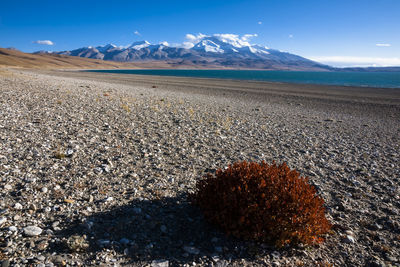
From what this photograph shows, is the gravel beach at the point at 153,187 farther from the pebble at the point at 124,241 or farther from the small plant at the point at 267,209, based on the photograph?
the small plant at the point at 267,209

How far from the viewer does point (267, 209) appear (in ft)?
15.5

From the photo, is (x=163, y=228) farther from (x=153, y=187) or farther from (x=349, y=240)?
(x=349, y=240)

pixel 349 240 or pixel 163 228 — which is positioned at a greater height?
pixel 163 228

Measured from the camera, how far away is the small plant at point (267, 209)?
466 cm

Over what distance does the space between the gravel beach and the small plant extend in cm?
29

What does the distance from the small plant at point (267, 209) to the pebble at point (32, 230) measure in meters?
3.29

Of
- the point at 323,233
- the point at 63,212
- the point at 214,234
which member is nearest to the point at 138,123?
the point at 63,212

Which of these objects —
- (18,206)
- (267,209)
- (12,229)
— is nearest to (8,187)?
(18,206)

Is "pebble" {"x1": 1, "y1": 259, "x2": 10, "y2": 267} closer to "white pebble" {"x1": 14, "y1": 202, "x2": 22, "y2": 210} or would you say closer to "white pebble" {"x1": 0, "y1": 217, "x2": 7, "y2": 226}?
"white pebble" {"x1": 0, "y1": 217, "x2": 7, "y2": 226}

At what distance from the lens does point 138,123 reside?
14430 mm

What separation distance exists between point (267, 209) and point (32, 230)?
179 inches

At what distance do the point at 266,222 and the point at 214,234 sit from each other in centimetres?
118

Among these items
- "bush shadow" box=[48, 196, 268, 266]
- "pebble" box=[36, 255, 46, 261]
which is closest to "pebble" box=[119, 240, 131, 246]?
"bush shadow" box=[48, 196, 268, 266]

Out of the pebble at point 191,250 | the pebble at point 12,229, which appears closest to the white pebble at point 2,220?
the pebble at point 12,229
